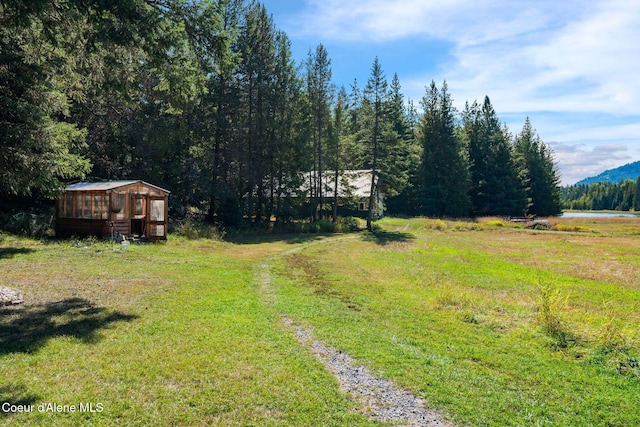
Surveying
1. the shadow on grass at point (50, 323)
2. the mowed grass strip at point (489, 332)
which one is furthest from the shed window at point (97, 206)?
the shadow on grass at point (50, 323)

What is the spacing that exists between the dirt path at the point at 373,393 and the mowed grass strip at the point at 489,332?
0.21 meters

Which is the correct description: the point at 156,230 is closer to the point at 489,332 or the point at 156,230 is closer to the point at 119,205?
the point at 119,205

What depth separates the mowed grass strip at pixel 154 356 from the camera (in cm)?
460

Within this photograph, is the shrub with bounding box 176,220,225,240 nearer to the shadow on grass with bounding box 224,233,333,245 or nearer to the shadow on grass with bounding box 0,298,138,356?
the shadow on grass with bounding box 224,233,333,245

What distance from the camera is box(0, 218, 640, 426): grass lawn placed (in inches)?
188

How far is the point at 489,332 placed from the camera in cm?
798

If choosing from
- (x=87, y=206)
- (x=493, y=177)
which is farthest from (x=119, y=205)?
(x=493, y=177)

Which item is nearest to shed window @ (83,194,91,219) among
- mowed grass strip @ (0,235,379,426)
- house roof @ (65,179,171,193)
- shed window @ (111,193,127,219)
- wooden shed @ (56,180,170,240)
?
wooden shed @ (56,180,170,240)

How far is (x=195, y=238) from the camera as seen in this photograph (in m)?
23.1

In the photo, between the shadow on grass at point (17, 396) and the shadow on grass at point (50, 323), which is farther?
the shadow on grass at point (50, 323)

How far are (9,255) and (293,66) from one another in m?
26.7

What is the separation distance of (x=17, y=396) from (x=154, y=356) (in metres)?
1.77

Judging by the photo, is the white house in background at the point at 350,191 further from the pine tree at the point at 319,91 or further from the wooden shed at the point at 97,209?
the wooden shed at the point at 97,209

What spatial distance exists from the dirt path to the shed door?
15.8 metres
